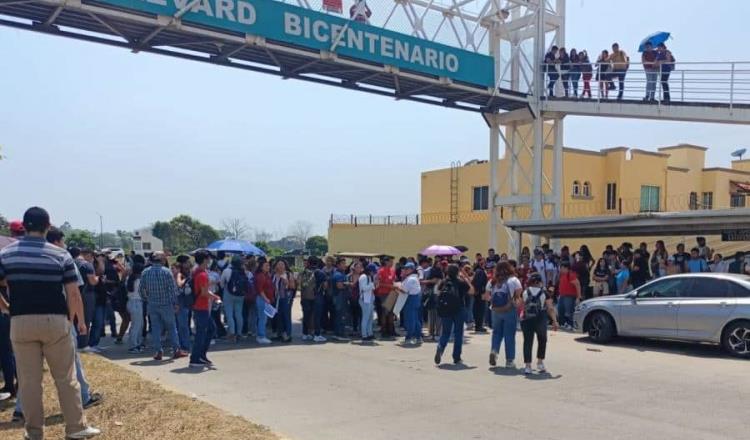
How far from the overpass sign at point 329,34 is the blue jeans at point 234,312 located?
22.8 ft

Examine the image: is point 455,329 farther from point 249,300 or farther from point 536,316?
point 249,300

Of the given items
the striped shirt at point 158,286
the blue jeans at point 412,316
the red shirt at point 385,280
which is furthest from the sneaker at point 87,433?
the red shirt at point 385,280

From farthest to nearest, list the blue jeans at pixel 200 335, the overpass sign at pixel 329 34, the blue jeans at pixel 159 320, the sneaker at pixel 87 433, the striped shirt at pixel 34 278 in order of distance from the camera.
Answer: the overpass sign at pixel 329 34 < the blue jeans at pixel 159 320 < the blue jeans at pixel 200 335 < the sneaker at pixel 87 433 < the striped shirt at pixel 34 278

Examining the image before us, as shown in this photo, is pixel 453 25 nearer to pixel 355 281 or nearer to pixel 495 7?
pixel 495 7

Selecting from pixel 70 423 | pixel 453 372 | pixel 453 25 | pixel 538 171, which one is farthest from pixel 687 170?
pixel 70 423

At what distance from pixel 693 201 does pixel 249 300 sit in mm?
29787

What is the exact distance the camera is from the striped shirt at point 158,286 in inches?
433

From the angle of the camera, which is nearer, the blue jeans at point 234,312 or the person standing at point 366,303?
the blue jeans at point 234,312

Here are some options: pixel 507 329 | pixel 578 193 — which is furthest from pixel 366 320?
pixel 578 193

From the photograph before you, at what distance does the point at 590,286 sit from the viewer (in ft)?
56.5

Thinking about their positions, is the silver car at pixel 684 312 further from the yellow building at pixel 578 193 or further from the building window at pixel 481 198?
the building window at pixel 481 198

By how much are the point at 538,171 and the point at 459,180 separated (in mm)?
14581

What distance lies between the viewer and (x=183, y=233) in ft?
225

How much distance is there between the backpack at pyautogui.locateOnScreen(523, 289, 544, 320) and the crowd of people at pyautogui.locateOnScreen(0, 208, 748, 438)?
2 centimetres
